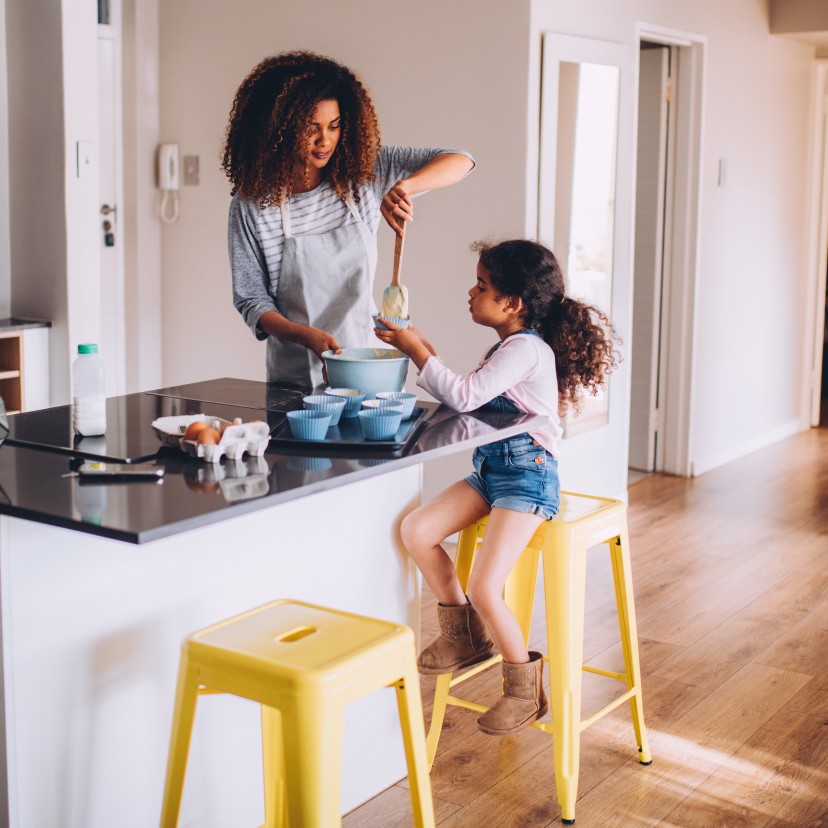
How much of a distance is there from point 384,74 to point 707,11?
67.0 inches

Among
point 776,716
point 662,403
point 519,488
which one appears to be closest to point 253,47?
point 662,403

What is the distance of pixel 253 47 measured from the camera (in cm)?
455

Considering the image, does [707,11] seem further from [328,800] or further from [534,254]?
[328,800]

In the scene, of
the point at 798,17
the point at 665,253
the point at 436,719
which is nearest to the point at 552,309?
the point at 436,719

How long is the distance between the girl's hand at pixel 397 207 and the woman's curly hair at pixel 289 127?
0.11 meters

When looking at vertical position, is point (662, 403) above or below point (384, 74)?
below

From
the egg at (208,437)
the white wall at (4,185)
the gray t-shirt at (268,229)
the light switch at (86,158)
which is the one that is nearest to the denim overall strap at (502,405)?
the gray t-shirt at (268,229)

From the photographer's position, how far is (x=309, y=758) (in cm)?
153

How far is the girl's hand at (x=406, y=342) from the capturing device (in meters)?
2.18

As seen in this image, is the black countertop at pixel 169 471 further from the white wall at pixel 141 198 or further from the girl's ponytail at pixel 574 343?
the white wall at pixel 141 198

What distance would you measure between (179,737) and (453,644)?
765 millimetres

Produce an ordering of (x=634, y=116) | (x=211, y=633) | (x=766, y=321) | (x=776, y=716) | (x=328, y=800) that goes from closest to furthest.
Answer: (x=328, y=800) → (x=211, y=633) → (x=776, y=716) → (x=634, y=116) → (x=766, y=321)

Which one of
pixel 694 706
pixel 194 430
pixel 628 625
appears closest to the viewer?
pixel 194 430

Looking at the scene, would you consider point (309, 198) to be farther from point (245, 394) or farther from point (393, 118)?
point (393, 118)
